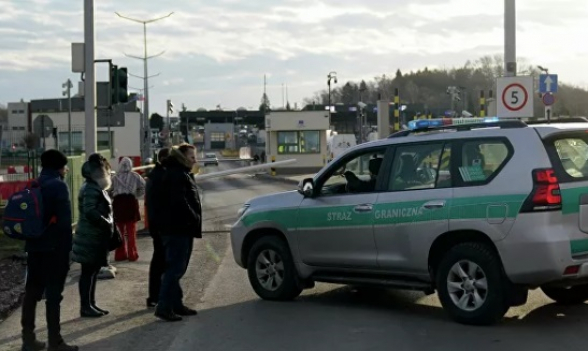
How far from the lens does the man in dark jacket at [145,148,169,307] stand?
8391 millimetres

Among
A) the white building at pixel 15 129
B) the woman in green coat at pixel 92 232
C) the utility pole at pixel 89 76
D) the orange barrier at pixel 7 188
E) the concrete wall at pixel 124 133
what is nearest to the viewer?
the woman in green coat at pixel 92 232

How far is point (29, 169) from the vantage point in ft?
77.2

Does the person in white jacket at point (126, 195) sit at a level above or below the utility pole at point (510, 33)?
below

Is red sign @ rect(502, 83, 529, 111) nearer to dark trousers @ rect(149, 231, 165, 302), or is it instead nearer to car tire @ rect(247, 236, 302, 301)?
car tire @ rect(247, 236, 302, 301)

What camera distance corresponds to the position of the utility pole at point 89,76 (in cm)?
1552

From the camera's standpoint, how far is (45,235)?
6.82 metres

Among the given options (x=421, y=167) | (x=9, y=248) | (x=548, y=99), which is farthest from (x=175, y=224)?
(x=548, y=99)

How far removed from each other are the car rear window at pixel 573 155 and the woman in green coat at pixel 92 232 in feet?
15.7

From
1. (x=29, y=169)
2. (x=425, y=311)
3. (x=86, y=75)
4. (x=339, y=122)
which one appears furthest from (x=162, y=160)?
(x=339, y=122)

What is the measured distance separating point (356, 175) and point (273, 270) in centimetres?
155

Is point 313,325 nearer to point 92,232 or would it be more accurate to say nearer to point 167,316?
point 167,316

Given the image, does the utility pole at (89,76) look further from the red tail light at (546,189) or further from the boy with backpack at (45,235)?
the red tail light at (546,189)

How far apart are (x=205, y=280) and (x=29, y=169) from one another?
14298mm

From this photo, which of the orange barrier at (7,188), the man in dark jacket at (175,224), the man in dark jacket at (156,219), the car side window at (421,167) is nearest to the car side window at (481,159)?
the car side window at (421,167)
